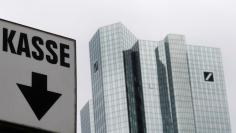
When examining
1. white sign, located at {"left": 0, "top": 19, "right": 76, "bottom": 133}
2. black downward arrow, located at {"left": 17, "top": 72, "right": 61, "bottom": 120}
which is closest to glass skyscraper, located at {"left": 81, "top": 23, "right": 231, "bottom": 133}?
white sign, located at {"left": 0, "top": 19, "right": 76, "bottom": 133}

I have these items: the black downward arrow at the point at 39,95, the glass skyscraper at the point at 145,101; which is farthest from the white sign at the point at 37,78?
the glass skyscraper at the point at 145,101

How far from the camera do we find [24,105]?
529cm

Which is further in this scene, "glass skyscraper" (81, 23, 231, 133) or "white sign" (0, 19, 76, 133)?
"glass skyscraper" (81, 23, 231, 133)

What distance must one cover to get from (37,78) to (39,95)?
0.15 m

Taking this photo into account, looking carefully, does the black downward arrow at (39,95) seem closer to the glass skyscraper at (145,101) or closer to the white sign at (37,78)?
the white sign at (37,78)

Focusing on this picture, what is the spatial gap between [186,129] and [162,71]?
68.2ft

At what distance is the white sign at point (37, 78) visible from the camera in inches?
206

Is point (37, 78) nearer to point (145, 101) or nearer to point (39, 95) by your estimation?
point (39, 95)

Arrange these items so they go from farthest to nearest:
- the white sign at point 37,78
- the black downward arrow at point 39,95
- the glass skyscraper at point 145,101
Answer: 1. the glass skyscraper at point 145,101
2. the black downward arrow at point 39,95
3. the white sign at point 37,78

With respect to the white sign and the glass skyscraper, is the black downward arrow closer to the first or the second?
the white sign

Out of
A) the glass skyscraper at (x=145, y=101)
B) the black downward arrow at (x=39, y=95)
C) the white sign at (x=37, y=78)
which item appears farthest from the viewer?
the glass skyscraper at (x=145, y=101)

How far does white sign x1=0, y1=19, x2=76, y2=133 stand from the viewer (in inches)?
206

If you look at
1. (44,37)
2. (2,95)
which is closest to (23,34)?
(44,37)

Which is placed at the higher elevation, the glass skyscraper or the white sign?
the glass skyscraper
